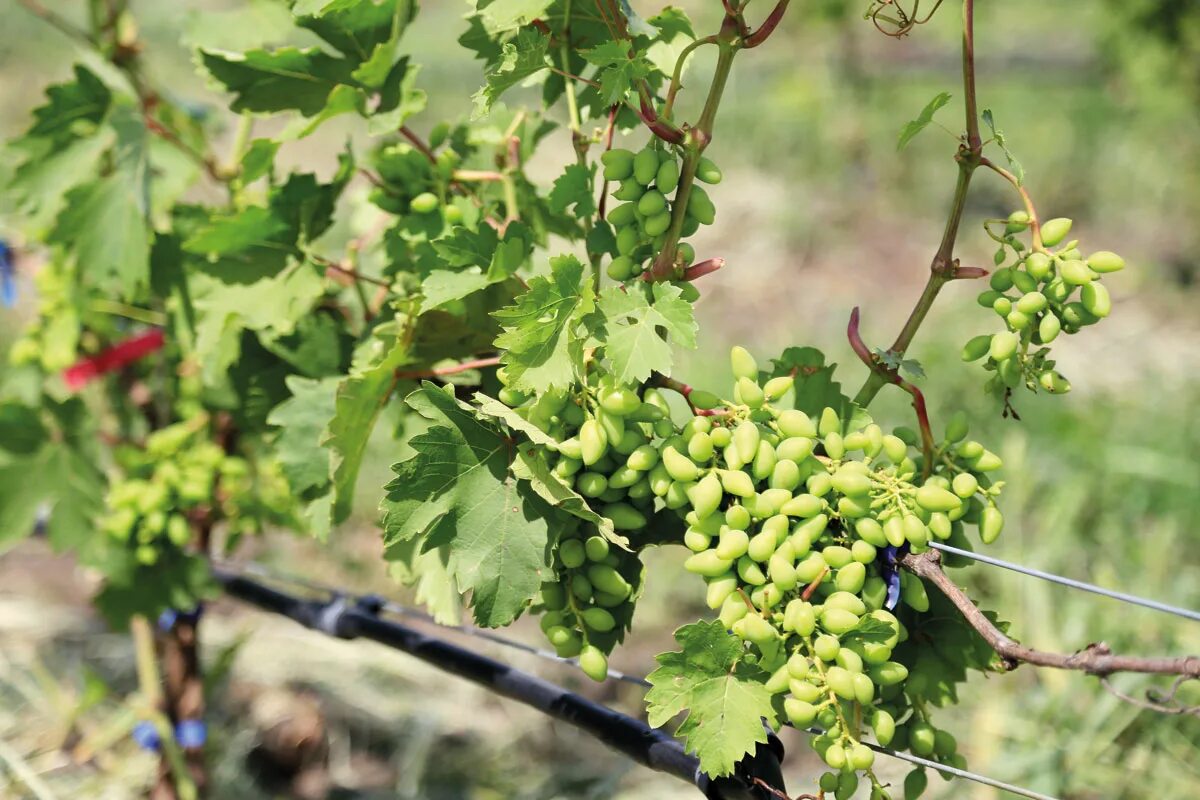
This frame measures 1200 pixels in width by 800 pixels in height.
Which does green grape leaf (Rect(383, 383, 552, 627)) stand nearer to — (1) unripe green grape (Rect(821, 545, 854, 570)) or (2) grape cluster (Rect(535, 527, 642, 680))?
(2) grape cluster (Rect(535, 527, 642, 680))

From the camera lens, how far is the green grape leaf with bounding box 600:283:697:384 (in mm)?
911

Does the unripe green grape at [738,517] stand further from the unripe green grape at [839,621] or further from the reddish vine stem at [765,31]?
the reddish vine stem at [765,31]

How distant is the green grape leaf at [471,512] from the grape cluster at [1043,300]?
0.43 meters

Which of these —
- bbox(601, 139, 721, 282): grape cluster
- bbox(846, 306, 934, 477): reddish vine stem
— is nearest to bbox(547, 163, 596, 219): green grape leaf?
bbox(601, 139, 721, 282): grape cluster

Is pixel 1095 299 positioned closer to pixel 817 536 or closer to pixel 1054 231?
pixel 1054 231

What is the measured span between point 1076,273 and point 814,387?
0.26 m

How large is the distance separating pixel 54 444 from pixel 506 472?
1122 millimetres

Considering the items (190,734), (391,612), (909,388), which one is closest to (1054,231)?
(909,388)

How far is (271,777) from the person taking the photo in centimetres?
241

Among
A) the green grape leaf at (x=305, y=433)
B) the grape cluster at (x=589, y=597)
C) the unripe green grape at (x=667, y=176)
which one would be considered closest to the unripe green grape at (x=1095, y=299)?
the unripe green grape at (x=667, y=176)

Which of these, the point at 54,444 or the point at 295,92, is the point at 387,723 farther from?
the point at 295,92

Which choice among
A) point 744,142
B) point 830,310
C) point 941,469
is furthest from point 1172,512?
point 744,142

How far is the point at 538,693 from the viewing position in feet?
4.46

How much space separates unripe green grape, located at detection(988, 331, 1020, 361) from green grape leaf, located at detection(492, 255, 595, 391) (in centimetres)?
35
